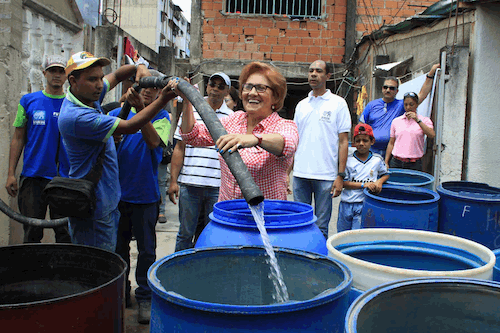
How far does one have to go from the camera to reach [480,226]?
9.32 ft

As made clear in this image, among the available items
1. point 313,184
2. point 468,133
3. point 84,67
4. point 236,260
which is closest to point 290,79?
point 468,133

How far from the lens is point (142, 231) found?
3.23 meters

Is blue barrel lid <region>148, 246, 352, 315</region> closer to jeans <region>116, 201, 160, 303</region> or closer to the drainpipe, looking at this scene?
jeans <region>116, 201, 160, 303</region>

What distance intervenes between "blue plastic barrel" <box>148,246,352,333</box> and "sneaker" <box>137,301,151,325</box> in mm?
1676

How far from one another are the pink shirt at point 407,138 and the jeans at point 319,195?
1.44 meters

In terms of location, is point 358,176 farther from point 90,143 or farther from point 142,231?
point 90,143

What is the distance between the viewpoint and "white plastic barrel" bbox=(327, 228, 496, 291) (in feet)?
4.69

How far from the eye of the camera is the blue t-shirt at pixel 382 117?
5.27 metres

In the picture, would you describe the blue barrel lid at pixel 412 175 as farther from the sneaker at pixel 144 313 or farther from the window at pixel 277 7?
the window at pixel 277 7

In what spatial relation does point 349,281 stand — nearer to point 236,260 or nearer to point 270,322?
point 270,322

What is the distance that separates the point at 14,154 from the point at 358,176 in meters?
2.93

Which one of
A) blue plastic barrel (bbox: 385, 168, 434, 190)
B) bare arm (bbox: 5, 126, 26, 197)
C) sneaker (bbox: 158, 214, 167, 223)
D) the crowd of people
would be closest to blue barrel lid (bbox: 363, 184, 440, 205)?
the crowd of people

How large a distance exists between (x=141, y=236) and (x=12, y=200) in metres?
1.58

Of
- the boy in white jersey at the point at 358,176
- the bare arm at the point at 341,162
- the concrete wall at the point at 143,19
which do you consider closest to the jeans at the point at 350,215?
the boy in white jersey at the point at 358,176
